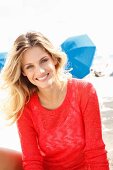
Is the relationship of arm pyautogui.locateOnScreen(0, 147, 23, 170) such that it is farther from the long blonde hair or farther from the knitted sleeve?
the knitted sleeve

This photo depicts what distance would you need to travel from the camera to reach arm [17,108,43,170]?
2967 millimetres

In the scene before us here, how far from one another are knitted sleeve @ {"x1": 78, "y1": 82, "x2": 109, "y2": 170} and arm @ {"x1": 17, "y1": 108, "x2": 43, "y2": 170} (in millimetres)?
420

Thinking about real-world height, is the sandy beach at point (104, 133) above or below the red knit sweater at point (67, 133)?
below

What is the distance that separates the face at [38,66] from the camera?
9.29 ft

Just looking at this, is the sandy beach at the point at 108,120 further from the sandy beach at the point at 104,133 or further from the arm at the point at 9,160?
the arm at the point at 9,160

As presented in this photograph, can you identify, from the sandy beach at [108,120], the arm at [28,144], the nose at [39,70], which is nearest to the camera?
the nose at [39,70]

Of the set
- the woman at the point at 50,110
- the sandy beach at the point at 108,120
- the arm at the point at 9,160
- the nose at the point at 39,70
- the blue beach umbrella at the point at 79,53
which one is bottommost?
the sandy beach at the point at 108,120

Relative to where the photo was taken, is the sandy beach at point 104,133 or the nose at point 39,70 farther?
the sandy beach at point 104,133

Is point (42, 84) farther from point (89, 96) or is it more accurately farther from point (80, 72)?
point (80, 72)

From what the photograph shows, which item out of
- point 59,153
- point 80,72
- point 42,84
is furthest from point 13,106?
point 80,72

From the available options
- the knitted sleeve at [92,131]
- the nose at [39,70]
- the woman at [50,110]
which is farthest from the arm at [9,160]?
the nose at [39,70]

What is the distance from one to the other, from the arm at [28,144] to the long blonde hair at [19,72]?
74mm

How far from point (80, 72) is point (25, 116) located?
14.6 feet

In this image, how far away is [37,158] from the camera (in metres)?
2.99
